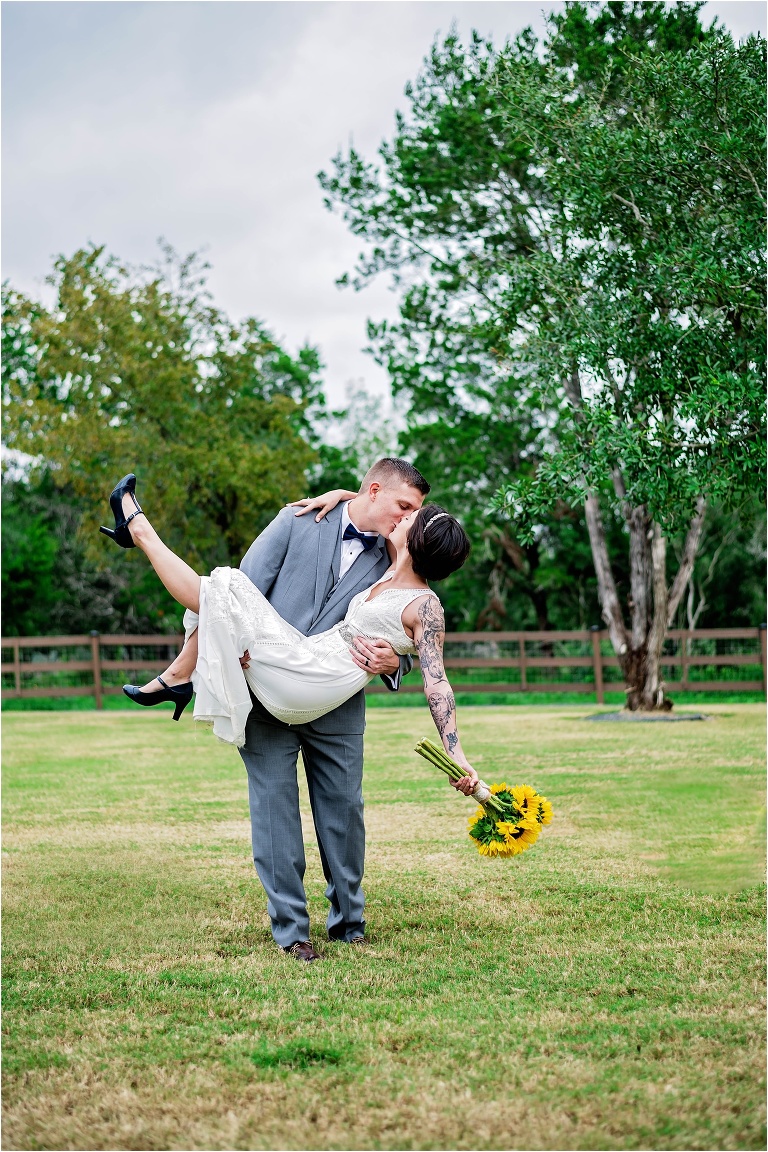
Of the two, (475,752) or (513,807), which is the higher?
(513,807)

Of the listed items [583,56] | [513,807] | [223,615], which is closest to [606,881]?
[513,807]

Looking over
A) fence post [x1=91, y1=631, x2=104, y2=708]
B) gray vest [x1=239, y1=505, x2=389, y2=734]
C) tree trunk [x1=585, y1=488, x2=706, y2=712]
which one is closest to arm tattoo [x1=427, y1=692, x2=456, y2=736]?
gray vest [x1=239, y1=505, x2=389, y2=734]

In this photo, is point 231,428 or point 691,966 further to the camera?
point 231,428

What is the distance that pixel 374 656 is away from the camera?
4.39m

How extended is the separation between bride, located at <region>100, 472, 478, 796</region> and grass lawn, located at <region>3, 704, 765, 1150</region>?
0.85 m

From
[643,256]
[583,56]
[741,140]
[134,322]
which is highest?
[583,56]

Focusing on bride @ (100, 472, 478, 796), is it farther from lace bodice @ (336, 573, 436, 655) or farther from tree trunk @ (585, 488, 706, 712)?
tree trunk @ (585, 488, 706, 712)

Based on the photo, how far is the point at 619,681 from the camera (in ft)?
72.5

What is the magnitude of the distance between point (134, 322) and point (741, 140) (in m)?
18.0

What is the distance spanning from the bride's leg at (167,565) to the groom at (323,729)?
29 centimetres

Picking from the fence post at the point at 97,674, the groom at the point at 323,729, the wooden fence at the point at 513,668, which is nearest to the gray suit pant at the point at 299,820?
the groom at the point at 323,729

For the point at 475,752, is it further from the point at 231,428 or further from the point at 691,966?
the point at 231,428

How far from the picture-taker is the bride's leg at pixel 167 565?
4.27m

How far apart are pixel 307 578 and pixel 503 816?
47.4 inches
